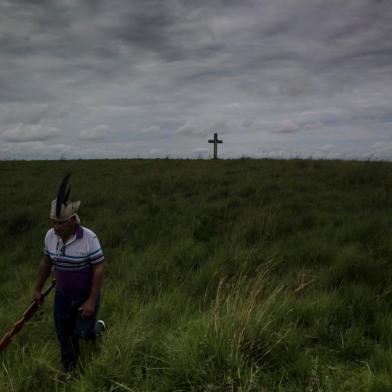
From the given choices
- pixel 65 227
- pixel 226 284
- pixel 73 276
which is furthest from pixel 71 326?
pixel 226 284

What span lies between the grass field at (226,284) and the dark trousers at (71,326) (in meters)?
0.16

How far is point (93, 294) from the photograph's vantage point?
344cm

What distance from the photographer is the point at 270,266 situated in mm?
5367

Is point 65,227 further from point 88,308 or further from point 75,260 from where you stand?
point 88,308

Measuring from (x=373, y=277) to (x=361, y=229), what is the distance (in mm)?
1634

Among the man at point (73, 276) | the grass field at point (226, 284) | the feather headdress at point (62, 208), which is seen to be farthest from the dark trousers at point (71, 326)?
the feather headdress at point (62, 208)

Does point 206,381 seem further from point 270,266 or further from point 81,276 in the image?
point 270,266

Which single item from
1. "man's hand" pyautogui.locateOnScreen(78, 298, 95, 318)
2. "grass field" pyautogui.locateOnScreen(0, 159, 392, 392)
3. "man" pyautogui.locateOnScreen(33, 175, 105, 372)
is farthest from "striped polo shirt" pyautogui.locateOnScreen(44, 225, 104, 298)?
"grass field" pyautogui.locateOnScreen(0, 159, 392, 392)

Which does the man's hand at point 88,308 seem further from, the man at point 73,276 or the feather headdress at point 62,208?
the feather headdress at point 62,208

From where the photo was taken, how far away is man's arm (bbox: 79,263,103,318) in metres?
3.42

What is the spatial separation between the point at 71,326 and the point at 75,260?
0.68m

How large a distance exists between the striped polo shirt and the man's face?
0.07m

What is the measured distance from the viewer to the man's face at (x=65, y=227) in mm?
3383

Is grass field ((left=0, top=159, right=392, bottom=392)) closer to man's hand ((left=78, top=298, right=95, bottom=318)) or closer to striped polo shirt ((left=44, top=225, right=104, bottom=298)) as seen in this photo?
man's hand ((left=78, top=298, right=95, bottom=318))
